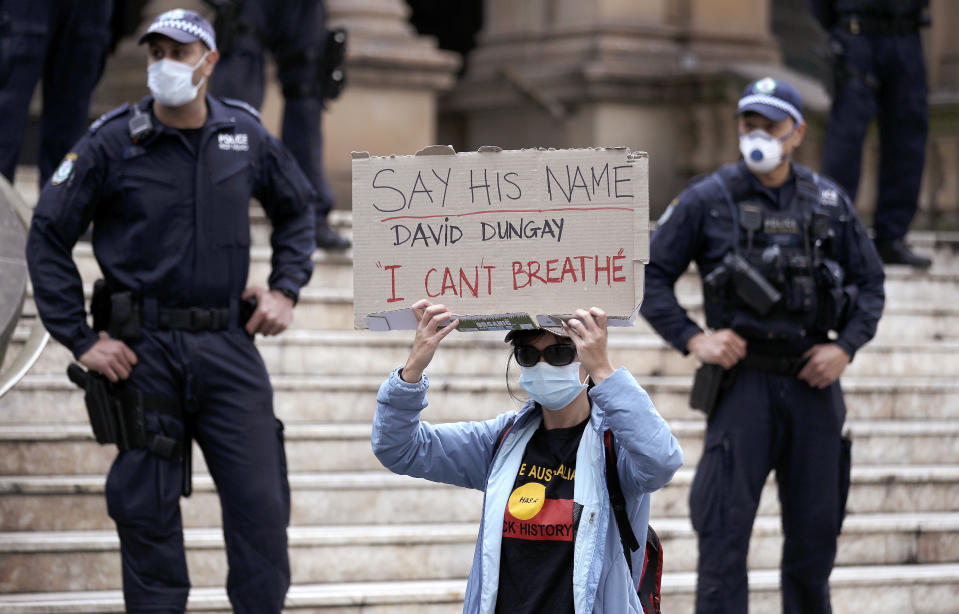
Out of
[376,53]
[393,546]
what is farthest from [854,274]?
[376,53]

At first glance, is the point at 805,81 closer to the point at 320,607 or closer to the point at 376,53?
the point at 376,53

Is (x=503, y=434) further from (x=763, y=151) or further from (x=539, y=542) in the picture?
(x=763, y=151)

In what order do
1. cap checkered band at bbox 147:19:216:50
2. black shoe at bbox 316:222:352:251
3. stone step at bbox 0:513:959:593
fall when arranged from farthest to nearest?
black shoe at bbox 316:222:352:251 < stone step at bbox 0:513:959:593 < cap checkered band at bbox 147:19:216:50

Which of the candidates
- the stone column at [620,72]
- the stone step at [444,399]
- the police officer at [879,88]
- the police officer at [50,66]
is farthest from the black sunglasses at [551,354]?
the stone column at [620,72]

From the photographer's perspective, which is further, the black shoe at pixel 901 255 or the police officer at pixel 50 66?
the black shoe at pixel 901 255

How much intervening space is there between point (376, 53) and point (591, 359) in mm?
7787

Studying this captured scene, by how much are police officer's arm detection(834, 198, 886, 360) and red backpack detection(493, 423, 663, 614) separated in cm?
213

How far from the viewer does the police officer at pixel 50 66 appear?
7.48 metres

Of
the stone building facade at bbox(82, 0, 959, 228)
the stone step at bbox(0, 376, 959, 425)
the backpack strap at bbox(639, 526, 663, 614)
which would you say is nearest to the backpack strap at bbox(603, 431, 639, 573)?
the backpack strap at bbox(639, 526, 663, 614)

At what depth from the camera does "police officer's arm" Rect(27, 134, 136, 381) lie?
5266 millimetres

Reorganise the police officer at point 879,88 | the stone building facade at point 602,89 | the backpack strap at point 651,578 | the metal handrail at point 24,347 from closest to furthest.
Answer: the backpack strap at point 651,578, the metal handrail at point 24,347, the police officer at point 879,88, the stone building facade at point 602,89

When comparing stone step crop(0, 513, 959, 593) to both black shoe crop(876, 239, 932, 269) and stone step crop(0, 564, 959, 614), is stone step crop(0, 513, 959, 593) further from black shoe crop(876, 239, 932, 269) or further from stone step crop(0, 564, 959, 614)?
black shoe crop(876, 239, 932, 269)

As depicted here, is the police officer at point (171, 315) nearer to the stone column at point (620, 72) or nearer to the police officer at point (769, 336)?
the police officer at point (769, 336)

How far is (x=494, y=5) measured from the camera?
44.1ft
